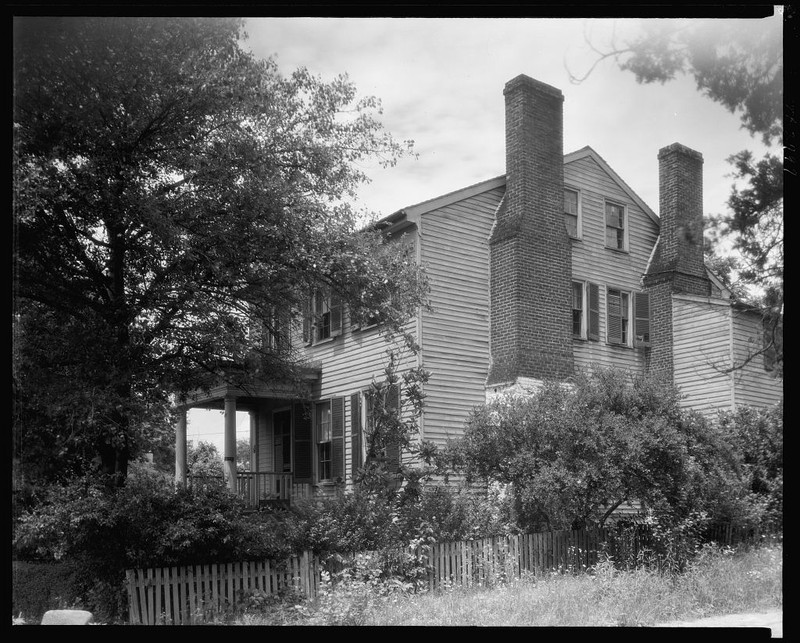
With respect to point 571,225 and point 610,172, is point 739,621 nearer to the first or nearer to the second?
point 571,225

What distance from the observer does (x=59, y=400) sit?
10148 millimetres

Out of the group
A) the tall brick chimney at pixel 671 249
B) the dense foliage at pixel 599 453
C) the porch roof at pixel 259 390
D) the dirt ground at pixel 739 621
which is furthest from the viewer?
the tall brick chimney at pixel 671 249

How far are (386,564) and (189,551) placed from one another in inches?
98.2

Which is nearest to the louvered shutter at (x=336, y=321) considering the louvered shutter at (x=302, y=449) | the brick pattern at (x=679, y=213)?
the louvered shutter at (x=302, y=449)

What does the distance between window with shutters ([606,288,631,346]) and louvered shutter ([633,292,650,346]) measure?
6.5 inches

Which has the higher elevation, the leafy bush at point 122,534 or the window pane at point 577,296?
the window pane at point 577,296

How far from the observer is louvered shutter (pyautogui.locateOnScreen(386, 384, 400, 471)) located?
40.9 feet

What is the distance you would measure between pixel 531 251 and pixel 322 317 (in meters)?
4.41

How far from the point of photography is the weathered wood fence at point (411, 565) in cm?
955

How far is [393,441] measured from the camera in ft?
40.6

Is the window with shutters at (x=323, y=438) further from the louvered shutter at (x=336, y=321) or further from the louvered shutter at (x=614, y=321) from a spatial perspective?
the louvered shutter at (x=614, y=321)

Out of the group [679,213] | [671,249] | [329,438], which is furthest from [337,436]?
[679,213]

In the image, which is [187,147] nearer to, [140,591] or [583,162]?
[140,591]

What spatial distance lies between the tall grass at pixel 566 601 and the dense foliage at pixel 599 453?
96 cm
